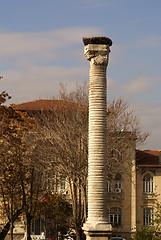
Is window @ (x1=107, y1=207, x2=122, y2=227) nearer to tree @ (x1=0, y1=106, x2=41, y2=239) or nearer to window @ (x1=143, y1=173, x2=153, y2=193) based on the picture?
window @ (x1=143, y1=173, x2=153, y2=193)

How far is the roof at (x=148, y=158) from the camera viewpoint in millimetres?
44438

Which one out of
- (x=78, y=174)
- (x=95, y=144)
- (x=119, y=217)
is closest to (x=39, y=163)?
(x=78, y=174)

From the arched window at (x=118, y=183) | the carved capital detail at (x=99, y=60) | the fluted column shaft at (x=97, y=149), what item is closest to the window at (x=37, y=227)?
the arched window at (x=118, y=183)

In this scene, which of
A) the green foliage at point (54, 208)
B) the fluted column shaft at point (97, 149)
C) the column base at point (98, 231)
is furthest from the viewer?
the green foliage at point (54, 208)

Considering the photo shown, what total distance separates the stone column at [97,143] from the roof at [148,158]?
88.4ft

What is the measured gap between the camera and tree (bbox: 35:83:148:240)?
28.3 metres

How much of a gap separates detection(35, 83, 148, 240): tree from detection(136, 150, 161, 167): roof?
11580mm

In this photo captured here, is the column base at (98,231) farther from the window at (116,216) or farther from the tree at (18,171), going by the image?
the window at (116,216)

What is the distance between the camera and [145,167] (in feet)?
144

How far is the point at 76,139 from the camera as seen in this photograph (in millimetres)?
29438

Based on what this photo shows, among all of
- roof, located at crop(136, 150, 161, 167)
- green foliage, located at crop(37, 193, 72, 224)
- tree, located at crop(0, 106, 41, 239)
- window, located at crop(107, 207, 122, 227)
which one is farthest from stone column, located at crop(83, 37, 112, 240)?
roof, located at crop(136, 150, 161, 167)

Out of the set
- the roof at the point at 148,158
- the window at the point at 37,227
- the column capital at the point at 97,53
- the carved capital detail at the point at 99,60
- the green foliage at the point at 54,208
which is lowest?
the window at the point at 37,227

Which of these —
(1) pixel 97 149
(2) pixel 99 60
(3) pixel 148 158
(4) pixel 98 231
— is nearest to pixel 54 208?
(3) pixel 148 158

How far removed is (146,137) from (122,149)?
2338 millimetres
